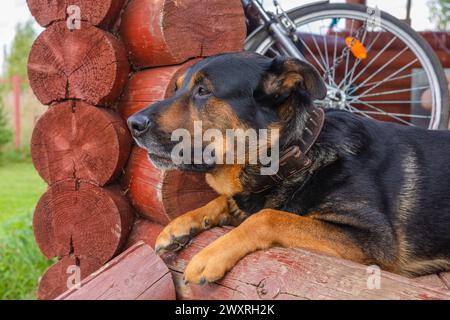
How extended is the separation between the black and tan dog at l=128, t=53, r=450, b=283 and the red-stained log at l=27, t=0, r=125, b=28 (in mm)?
652

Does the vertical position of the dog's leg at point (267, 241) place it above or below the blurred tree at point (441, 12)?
below

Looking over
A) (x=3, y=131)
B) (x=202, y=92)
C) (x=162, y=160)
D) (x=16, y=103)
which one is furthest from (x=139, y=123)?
(x=16, y=103)

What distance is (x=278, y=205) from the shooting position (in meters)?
2.46

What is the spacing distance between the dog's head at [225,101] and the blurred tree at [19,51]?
530 inches

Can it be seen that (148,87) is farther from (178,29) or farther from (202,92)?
(202,92)

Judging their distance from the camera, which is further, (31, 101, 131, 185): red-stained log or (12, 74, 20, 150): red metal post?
(12, 74, 20, 150): red metal post

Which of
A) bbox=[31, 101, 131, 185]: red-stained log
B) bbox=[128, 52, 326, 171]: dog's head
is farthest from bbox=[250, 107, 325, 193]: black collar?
bbox=[31, 101, 131, 185]: red-stained log

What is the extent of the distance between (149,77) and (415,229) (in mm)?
1725

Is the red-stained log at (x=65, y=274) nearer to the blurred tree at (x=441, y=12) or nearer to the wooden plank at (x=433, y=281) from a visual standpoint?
the wooden plank at (x=433, y=281)

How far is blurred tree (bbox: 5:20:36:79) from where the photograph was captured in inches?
569

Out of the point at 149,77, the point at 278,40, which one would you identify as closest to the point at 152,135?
the point at 149,77

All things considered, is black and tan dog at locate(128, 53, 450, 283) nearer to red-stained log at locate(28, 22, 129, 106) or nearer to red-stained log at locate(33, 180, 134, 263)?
red-stained log at locate(28, 22, 129, 106)

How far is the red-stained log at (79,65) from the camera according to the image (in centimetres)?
278

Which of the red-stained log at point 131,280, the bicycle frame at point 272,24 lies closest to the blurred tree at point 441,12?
the bicycle frame at point 272,24
